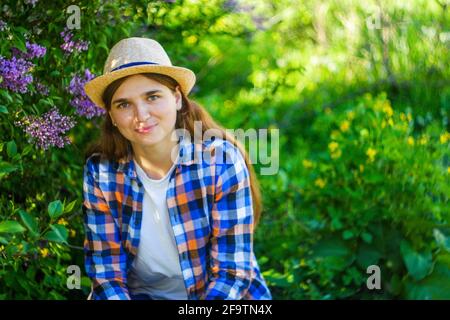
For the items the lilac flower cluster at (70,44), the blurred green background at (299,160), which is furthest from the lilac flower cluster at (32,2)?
the lilac flower cluster at (70,44)

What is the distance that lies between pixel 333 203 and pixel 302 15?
259 cm

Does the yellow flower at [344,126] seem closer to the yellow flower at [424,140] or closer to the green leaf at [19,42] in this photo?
the yellow flower at [424,140]

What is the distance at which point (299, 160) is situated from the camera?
151 inches

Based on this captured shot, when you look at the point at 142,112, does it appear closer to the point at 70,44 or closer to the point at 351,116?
the point at 70,44

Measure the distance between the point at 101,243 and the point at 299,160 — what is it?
5.48ft

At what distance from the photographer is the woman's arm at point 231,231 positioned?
2330 millimetres

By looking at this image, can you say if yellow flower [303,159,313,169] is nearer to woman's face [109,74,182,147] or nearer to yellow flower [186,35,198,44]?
yellow flower [186,35,198,44]

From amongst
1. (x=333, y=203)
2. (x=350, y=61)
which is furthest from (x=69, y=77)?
(x=350, y=61)

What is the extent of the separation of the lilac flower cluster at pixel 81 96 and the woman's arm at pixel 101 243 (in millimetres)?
202

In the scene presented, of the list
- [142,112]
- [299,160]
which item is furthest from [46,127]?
[299,160]

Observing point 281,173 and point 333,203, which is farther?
point 281,173

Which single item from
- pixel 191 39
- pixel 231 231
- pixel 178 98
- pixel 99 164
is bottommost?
pixel 231 231

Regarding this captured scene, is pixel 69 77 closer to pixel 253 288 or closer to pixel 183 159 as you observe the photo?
pixel 183 159

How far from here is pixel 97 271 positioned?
7.86ft
